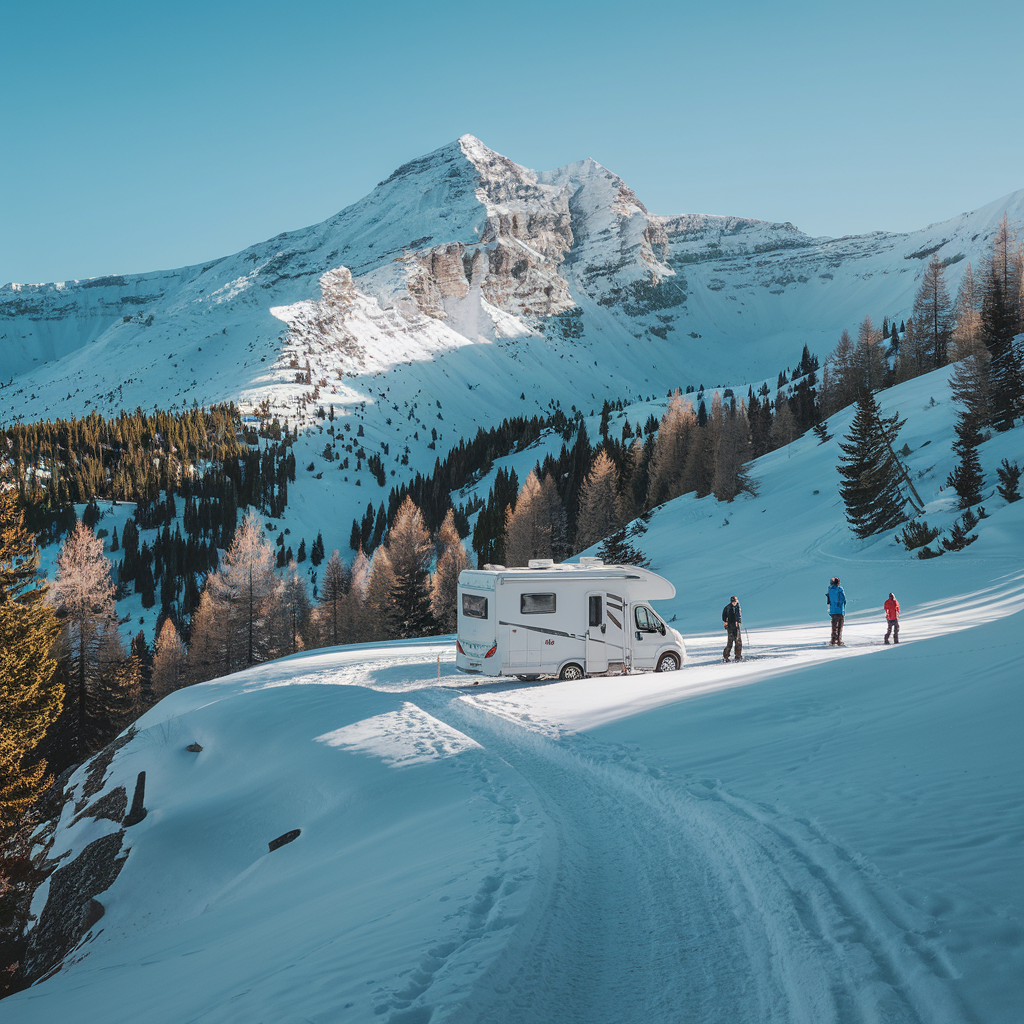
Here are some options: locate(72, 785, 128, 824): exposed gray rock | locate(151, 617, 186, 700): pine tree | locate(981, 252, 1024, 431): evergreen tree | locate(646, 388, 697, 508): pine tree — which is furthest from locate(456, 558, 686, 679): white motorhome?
locate(646, 388, 697, 508): pine tree

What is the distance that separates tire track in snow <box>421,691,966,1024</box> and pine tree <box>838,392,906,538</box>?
38.0m

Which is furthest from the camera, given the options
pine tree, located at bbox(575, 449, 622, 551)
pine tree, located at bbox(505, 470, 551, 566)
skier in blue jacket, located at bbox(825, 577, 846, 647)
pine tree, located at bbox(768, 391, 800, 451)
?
pine tree, located at bbox(768, 391, 800, 451)

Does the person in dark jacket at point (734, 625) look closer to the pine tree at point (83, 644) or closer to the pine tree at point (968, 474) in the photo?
the pine tree at point (968, 474)

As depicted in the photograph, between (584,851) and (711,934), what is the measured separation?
90.9 inches

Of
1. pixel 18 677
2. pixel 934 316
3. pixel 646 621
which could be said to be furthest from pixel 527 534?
pixel 934 316

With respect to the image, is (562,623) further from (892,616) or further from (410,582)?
(410,582)

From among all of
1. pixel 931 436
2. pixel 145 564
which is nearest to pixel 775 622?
pixel 931 436

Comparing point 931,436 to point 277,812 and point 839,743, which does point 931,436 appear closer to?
point 839,743

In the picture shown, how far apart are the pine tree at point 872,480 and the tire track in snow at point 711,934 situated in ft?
125

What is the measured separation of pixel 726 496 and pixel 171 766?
5547cm

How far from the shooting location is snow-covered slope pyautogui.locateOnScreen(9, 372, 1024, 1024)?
4801 millimetres

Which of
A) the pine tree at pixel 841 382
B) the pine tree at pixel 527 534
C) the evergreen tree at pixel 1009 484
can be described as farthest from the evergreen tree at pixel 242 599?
the pine tree at pixel 841 382

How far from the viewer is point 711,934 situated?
5.61 metres

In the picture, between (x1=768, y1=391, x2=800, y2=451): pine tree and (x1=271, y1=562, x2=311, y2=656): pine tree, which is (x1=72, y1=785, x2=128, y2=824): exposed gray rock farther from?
(x1=768, y1=391, x2=800, y2=451): pine tree
